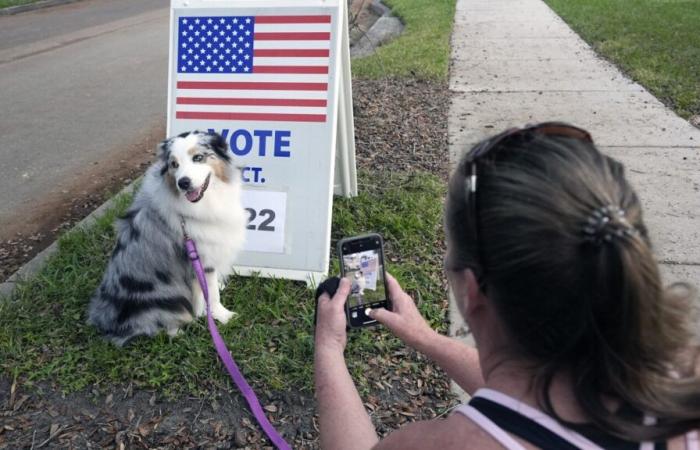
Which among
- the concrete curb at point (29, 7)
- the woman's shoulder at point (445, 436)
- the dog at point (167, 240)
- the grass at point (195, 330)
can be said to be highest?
the concrete curb at point (29, 7)

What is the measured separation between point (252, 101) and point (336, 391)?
2.64 metres

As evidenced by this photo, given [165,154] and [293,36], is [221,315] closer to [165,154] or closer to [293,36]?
[165,154]

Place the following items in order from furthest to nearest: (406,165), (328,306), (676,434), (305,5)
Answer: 1. (406,165)
2. (305,5)
3. (328,306)
4. (676,434)

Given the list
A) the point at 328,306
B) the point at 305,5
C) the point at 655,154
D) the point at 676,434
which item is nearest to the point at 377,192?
the point at 305,5

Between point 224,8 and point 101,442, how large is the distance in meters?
2.71

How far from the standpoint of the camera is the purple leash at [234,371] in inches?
105

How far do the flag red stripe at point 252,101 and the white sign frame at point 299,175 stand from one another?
4.7 inches

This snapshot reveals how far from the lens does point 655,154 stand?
562 centimetres

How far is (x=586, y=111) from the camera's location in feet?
22.6

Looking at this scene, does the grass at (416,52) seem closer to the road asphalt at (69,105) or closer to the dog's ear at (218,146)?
the road asphalt at (69,105)

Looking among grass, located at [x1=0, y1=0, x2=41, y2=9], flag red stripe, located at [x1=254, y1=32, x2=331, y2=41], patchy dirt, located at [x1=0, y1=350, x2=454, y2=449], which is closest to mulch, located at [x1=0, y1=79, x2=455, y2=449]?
patchy dirt, located at [x1=0, y1=350, x2=454, y2=449]

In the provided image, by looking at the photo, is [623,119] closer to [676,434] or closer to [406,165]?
[406,165]

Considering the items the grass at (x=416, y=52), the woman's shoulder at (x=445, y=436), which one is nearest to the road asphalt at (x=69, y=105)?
the grass at (x=416, y=52)

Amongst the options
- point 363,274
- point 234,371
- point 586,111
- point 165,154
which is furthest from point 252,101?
point 586,111
